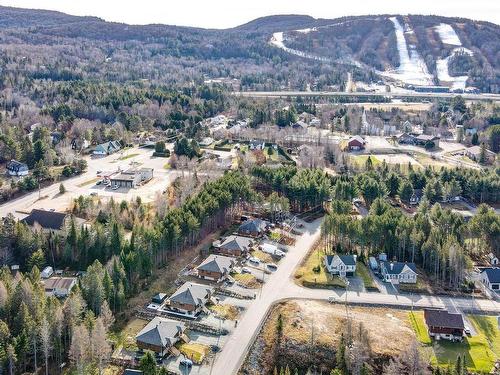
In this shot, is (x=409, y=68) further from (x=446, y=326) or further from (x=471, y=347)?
(x=471, y=347)

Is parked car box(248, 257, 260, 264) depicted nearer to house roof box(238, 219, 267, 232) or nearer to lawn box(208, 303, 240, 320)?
house roof box(238, 219, 267, 232)

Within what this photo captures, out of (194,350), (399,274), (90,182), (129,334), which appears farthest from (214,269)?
(90,182)

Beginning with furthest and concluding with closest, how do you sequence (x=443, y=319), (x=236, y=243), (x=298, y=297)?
(x=236, y=243)
(x=298, y=297)
(x=443, y=319)

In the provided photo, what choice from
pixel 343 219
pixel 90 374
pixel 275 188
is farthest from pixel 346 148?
pixel 90 374

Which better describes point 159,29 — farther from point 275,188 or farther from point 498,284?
point 498,284

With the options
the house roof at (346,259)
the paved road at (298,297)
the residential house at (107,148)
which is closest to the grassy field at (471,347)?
the paved road at (298,297)

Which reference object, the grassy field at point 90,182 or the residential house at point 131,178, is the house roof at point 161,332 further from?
the grassy field at point 90,182
